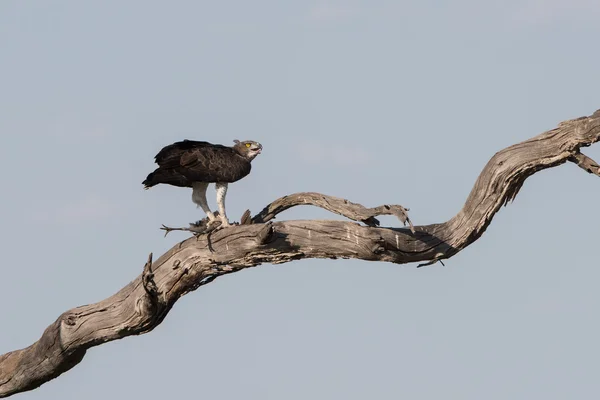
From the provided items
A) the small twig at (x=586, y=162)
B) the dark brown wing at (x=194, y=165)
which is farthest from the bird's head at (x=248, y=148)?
the small twig at (x=586, y=162)

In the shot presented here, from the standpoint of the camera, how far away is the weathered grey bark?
10.2 metres

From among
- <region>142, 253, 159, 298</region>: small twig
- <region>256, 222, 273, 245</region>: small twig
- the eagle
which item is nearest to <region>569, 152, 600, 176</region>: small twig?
<region>256, 222, 273, 245</region>: small twig

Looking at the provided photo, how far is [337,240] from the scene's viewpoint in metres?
10.4

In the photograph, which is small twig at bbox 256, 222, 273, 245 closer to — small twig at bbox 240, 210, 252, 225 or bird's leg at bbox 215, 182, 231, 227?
small twig at bbox 240, 210, 252, 225

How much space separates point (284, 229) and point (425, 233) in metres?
1.57

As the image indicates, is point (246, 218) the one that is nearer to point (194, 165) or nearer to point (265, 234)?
point (194, 165)

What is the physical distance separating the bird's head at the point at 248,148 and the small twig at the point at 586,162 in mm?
3988

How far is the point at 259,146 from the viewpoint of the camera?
12336 mm

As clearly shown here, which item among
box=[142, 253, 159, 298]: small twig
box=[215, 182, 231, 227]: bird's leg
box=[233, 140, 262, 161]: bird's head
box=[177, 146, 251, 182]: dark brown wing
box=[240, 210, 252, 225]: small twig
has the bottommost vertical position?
box=[142, 253, 159, 298]: small twig

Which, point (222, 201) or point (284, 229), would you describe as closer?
point (284, 229)

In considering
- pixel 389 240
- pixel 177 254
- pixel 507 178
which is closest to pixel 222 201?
pixel 177 254

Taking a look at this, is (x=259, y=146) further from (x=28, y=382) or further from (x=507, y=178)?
(x=28, y=382)

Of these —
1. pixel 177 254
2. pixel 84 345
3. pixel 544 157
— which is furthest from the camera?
pixel 84 345

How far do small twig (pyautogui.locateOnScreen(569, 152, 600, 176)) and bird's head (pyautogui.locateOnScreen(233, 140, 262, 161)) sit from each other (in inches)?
157
